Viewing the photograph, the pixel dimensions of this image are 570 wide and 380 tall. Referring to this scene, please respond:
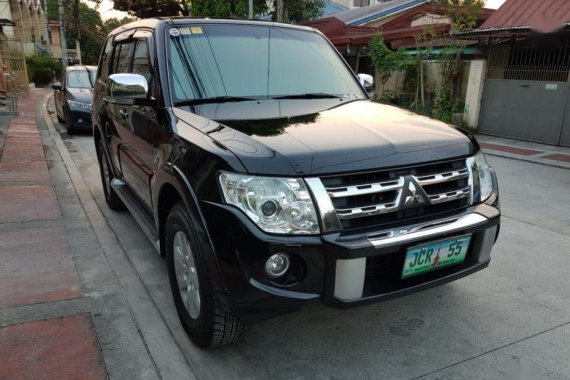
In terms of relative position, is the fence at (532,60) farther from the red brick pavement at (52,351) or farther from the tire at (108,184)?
the red brick pavement at (52,351)

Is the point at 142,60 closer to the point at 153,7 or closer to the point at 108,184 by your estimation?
the point at 108,184

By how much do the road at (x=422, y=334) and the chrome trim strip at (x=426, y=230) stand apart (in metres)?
0.79

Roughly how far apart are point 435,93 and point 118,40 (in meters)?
10.5

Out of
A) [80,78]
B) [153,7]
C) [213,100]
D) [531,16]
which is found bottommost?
[80,78]

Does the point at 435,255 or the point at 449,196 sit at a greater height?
the point at 449,196

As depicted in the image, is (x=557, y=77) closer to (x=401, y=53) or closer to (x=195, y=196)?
(x=401, y=53)

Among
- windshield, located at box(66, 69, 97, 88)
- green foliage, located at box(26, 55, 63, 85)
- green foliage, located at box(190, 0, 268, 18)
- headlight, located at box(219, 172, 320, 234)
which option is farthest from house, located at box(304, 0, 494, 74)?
green foliage, located at box(26, 55, 63, 85)

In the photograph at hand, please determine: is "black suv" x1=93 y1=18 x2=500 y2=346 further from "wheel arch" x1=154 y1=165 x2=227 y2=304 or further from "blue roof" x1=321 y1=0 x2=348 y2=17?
"blue roof" x1=321 y1=0 x2=348 y2=17

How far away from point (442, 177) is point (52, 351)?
7.76 ft

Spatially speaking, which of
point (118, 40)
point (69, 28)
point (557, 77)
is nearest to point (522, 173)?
point (557, 77)

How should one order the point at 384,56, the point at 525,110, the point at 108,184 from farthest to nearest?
the point at 384,56, the point at 525,110, the point at 108,184

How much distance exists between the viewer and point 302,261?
2123mm

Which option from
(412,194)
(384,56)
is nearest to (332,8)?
(384,56)

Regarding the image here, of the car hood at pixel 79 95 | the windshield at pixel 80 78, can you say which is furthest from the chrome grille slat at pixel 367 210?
the windshield at pixel 80 78
